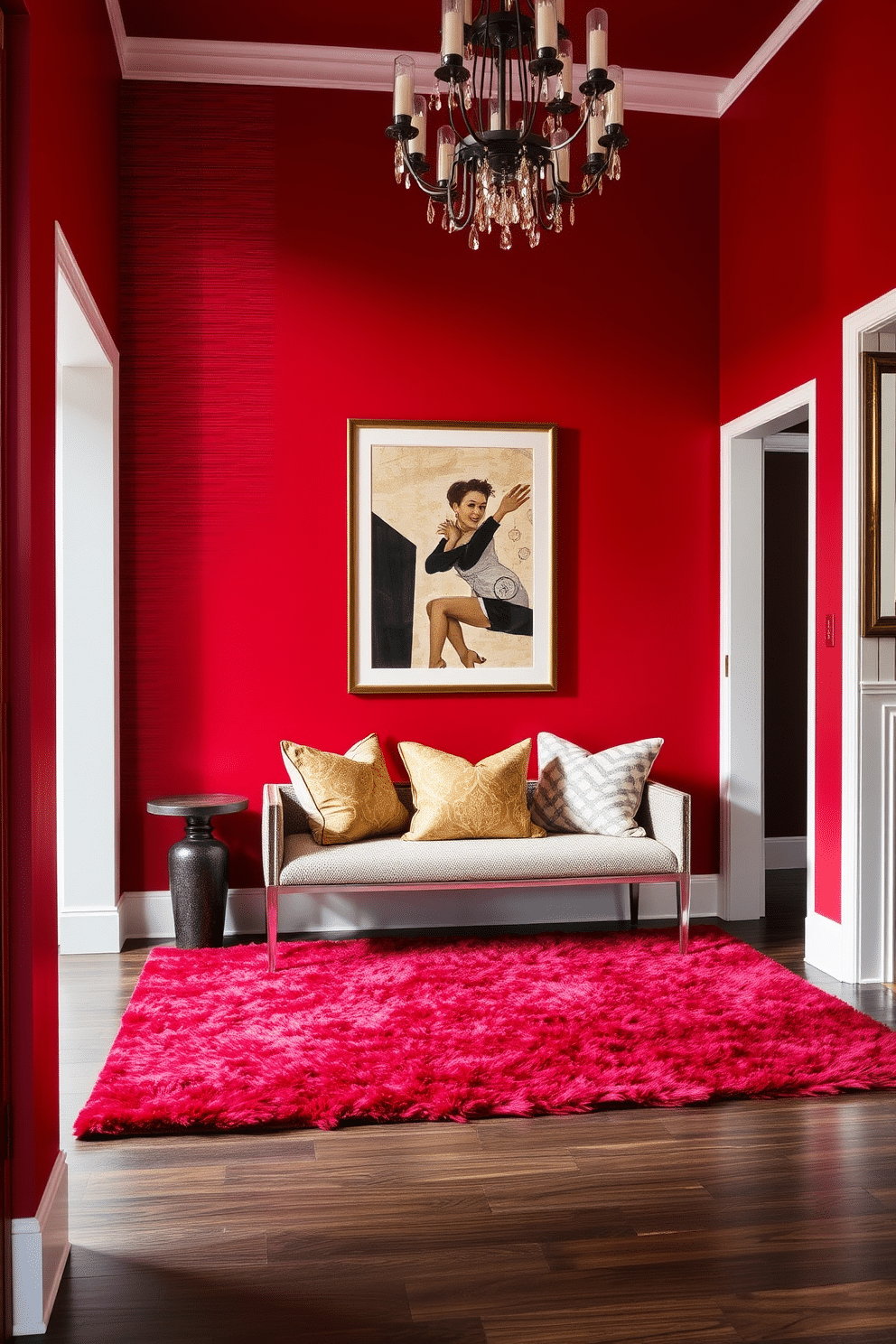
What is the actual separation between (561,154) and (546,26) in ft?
1.56

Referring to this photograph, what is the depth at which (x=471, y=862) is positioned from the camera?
4.16 metres

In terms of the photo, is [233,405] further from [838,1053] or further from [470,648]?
[838,1053]

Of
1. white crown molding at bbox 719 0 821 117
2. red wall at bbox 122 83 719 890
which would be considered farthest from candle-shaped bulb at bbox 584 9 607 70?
red wall at bbox 122 83 719 890

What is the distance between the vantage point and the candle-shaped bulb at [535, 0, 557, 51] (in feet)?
8.34

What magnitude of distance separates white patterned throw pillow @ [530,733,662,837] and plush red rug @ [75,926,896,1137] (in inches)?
20.3

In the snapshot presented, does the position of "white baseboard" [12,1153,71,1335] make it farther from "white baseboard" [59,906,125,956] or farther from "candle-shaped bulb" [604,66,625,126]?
"candle-shaped bulb" [604,66,625,126]

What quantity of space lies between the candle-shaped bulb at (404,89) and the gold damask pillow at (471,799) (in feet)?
8.04

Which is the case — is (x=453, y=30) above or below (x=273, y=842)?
above

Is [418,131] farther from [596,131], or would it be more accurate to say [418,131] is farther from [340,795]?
[340,795]

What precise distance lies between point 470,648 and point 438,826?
2.92ft

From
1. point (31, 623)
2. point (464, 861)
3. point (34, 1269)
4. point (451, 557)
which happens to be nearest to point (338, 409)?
point (451, 557)

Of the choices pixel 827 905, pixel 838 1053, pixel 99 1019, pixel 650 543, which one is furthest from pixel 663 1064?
pixel 650 543

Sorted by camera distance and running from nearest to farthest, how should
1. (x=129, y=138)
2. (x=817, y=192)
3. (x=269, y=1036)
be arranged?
(x=269, y=1036) < (x=817, y=192) < (x=129, y=138)

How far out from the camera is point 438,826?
4348 millimetres
